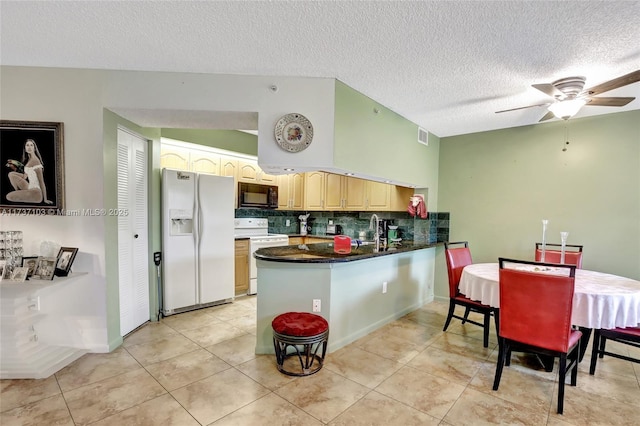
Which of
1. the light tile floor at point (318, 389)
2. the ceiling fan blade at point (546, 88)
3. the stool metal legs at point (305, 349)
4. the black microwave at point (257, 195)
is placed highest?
the ceiling fan blade at point (546, 88)

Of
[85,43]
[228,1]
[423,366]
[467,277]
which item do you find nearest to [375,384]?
[423,366]

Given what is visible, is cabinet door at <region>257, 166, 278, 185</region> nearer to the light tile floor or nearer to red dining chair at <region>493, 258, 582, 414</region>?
the light tile floor

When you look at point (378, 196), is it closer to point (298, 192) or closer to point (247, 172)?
point (298, 192)

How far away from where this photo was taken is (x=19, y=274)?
237 cm

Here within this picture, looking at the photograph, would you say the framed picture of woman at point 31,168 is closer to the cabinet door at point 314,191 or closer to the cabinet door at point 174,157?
the cabinet door at point 174,157

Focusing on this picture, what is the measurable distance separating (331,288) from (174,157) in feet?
9.21

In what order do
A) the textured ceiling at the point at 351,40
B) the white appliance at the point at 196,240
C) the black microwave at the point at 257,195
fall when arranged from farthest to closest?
the black microwave at the point at 257,195 < the white appliance at the point at 196,240 < the textured ceiling at the point at 351,40

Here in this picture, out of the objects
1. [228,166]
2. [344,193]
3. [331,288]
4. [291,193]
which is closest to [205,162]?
[228,166]

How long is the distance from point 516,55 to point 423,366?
2.57 metres

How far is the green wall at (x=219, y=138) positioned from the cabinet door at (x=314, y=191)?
1091 millimetres

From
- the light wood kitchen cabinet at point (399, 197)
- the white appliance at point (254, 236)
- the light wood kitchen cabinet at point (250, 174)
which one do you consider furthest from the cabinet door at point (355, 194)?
the light wood kitchen cabinet at point (250, 174)

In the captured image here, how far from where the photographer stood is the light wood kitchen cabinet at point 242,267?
14.5 ft

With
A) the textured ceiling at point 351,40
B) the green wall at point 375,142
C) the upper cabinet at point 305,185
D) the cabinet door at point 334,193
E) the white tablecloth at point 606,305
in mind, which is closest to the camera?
the textured ceiling at point 351,40

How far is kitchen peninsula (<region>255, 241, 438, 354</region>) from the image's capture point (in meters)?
2.67
